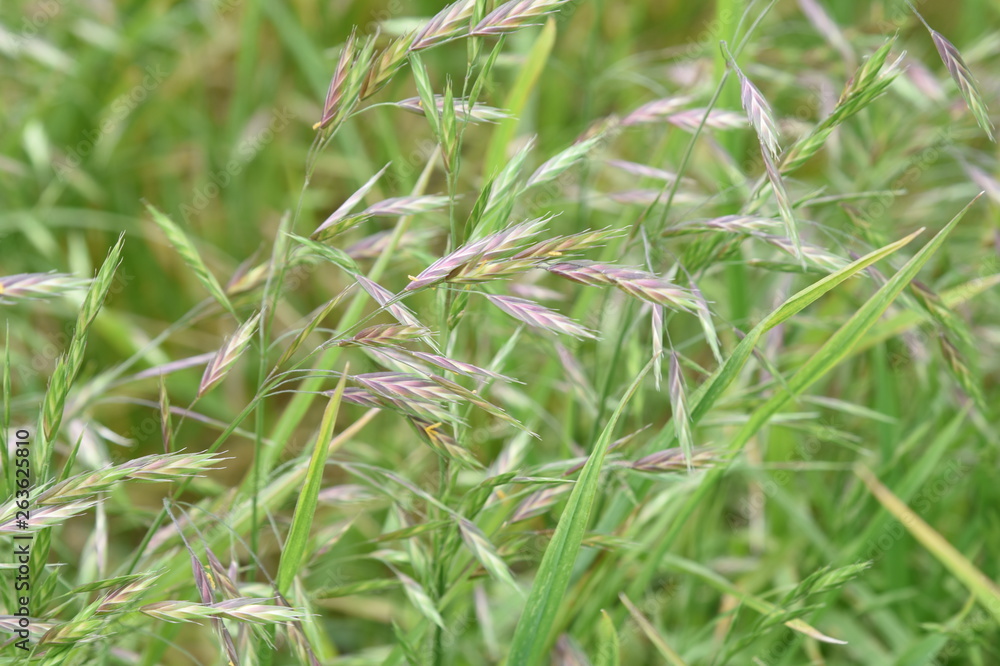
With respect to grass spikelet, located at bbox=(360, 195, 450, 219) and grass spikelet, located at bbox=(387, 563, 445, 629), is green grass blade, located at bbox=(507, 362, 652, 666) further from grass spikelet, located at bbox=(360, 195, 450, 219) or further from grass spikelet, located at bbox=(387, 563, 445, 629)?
grass spikelet, located at bbox=(360, 195, 450, 219)

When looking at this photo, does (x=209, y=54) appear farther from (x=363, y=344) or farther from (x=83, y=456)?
(x=363, y=344)

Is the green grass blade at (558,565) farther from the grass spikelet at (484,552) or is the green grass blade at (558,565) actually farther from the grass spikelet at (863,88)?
the grass spikelet at (863,88)

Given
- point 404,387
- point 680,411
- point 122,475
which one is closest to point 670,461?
point 680,411

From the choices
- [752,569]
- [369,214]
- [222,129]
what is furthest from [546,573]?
[222,129]

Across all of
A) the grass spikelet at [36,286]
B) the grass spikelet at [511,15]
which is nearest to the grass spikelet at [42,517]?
the grass spikelet at [36,286]

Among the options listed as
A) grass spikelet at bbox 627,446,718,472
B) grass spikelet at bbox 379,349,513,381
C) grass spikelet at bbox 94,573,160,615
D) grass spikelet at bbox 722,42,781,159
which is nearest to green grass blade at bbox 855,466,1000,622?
grass spikelet at bbox 627,446,718,472

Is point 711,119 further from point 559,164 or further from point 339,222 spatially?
point 339,222
